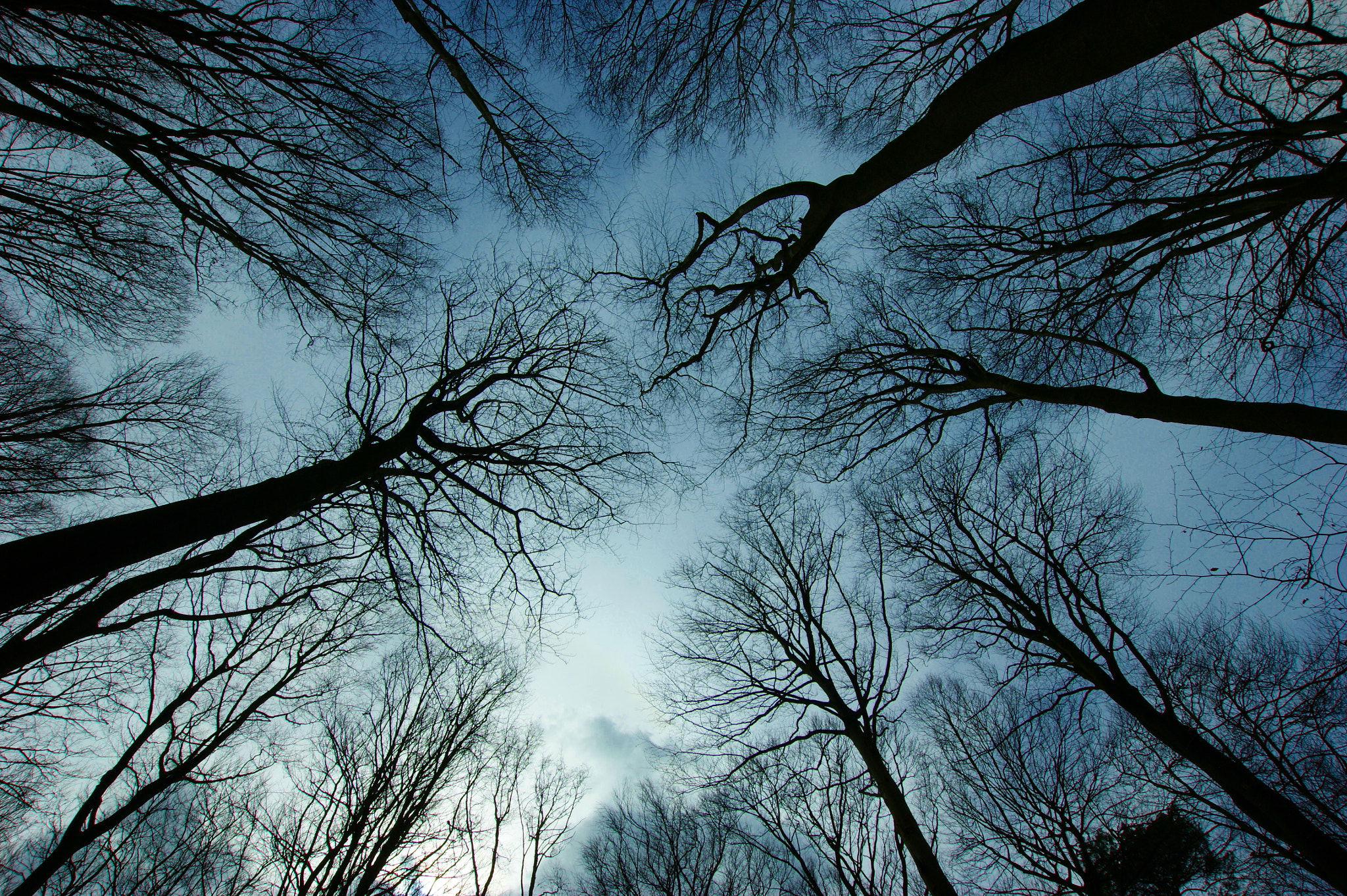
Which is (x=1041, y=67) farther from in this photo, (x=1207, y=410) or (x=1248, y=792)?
(x=1248, y=792)

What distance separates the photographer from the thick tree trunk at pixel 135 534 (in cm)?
247

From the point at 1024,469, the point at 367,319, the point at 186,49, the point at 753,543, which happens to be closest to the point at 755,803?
the point at 753,543

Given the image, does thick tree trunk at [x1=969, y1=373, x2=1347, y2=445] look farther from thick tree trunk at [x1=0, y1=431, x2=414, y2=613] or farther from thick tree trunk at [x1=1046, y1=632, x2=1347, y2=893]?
thick tree trunk at [x1=0, y1=431, x2=414, y2=613]

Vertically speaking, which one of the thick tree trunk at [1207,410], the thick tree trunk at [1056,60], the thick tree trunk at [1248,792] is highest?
the thick tree trunk at [1056,60]

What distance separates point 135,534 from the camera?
2.81 metres

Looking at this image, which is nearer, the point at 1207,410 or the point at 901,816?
the point at 1207,410

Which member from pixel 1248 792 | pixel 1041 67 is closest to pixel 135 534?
pixel 1041 67

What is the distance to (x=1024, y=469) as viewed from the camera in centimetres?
717

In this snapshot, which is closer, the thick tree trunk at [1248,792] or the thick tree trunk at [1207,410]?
the thick tree trunk at [1207,410]

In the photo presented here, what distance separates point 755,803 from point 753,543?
3.99 meters

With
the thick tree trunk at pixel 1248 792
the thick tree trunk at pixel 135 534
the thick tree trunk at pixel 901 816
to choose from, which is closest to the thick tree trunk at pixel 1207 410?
the thick tree trunk at pixel 1248 792

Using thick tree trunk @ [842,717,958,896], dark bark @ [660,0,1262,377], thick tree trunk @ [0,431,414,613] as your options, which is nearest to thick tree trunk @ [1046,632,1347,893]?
thick tree trunk @ [842,717,958,896]

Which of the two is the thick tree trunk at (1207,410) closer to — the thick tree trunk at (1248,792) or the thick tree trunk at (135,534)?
the thick tree trunk at (1248,792)

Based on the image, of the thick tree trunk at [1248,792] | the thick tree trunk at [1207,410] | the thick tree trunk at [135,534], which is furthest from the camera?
the thick tree trunk at [1248,792]
